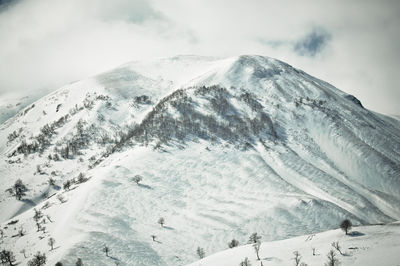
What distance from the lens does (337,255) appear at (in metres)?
48.0

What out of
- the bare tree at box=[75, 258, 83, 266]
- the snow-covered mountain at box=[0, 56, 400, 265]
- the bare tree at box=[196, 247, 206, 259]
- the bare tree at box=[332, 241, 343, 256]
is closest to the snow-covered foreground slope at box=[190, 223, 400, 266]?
the bare tree at box=[332, 241, 343, 256]

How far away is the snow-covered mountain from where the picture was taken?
300ft

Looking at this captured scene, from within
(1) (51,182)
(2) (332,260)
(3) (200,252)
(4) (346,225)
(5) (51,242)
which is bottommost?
(1) (51,182)

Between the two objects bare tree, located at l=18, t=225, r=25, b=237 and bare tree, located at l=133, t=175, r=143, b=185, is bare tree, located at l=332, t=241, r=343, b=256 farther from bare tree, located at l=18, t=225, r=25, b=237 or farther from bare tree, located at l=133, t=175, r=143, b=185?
bare tree, located at l=18, t=225, r=25, b=237

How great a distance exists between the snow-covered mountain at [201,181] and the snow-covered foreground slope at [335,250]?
28.2 metres

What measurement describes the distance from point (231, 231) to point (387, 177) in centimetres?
9329

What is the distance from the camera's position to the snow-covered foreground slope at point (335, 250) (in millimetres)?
45312

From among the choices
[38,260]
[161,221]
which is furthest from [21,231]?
[161,221]

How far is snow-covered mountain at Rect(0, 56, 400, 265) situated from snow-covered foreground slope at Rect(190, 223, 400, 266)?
28.2 meters

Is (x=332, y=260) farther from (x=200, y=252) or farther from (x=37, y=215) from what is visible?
(x=37, y=215)

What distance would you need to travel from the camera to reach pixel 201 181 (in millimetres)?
123750

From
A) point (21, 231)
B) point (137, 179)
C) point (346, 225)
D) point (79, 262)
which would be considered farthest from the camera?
point (137, 179)

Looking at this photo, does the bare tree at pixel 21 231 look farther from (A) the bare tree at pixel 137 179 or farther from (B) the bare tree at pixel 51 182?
(B) the bare tree at pixel 51 182

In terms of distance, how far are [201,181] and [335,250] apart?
76.8 metres
